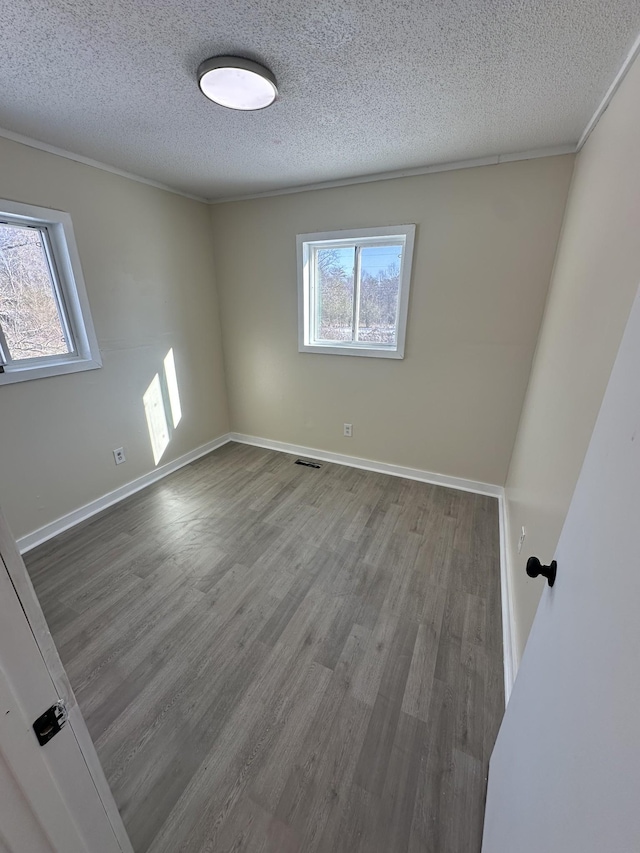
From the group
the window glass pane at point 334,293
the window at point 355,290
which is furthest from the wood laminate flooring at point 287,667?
the window glass pane at point 334,293

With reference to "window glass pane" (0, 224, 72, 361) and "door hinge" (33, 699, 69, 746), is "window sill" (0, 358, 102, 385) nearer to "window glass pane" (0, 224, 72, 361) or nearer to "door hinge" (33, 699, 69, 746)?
"window glass pane" (0, 224, 72, 361)

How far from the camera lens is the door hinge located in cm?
55

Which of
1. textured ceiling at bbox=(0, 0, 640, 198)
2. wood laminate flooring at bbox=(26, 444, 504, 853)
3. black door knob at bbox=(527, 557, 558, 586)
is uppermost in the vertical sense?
textured ceiling at bbox=(0, 0, 640, 198)

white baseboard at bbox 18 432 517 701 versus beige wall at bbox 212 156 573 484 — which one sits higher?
beige wall at bbox 212 156 573 484

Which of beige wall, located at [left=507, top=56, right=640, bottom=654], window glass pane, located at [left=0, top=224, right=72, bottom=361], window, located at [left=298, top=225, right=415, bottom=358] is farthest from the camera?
window, located at [left=298, top=225, right=415, bottom=358]

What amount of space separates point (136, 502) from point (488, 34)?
10.8 feet

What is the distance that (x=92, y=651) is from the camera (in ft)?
5.10

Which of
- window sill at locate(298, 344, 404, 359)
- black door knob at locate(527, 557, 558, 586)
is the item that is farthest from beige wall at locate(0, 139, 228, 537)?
black door knob at locate(527, 557, 558, 586)

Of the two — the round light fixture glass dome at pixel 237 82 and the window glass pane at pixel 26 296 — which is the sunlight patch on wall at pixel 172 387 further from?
the round light fixture glass dome at pixel 237 82

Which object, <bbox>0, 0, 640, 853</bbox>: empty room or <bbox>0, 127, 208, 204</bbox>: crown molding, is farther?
<bbox>0, 127, 208, 204</bbox>: crown molding

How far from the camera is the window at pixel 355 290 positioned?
264 cm

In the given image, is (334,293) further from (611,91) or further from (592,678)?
(592,678)

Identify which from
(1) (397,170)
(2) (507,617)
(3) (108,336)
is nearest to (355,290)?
(1) (397,170)

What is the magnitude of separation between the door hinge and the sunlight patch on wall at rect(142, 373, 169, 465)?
2.62 metres
